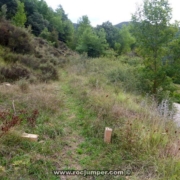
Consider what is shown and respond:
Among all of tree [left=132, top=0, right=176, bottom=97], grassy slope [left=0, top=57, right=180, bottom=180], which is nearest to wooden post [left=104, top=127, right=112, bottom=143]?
grassy slope [left=0, top=57, right=180, bottom=180]

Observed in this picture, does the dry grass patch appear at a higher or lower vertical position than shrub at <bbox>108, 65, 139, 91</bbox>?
lower

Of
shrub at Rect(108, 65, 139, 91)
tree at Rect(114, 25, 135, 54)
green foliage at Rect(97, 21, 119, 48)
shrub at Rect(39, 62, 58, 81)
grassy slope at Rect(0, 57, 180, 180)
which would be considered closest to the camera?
grassy slope at Rect(0, 57, 180, 180)

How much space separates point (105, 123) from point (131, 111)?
94cm

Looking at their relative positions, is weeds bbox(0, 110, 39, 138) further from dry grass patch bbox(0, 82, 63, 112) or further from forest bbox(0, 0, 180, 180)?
dry grass patch bbox(0, 82, 63, 112)

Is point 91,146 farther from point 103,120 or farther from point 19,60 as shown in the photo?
point 19,60

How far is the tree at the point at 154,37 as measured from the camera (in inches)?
287

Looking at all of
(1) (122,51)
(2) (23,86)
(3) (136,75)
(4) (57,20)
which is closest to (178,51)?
(3) (136,75)

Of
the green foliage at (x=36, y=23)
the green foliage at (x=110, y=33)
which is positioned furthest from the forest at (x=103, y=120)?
the green foliage at (x=110, y=33)

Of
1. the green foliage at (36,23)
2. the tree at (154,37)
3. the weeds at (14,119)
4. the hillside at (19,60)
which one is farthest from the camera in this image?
the green foliage at (36,23)

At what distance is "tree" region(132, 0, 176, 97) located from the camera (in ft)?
23.9

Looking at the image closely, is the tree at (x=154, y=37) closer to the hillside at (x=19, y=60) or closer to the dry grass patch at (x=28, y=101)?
the dry grass patch at (x=28, y=101)

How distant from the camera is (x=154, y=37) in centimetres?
752

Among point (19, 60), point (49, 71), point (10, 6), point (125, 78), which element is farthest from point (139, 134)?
point (10, 6)

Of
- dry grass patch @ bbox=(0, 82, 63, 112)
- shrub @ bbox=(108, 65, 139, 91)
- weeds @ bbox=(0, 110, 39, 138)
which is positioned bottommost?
weeds @ bbox=(0, 110, 39, 138)
